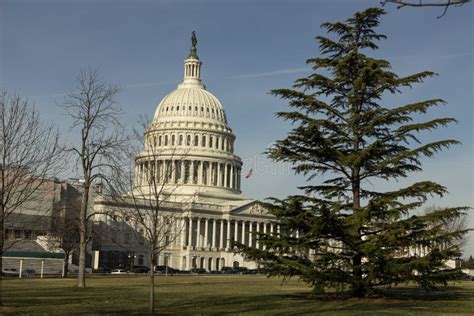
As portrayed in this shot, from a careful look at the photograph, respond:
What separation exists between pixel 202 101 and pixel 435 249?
460 ft

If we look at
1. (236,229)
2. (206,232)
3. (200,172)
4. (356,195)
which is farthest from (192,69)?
(356,195)

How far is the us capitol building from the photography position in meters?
143

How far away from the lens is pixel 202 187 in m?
160

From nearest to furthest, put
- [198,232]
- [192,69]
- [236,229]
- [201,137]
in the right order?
[198,232], [236,229], [201,137], [192,69]

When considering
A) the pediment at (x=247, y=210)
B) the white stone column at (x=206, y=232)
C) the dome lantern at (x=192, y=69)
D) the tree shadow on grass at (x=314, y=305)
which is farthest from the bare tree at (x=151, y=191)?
the dome lantern at (x=192, y=69)

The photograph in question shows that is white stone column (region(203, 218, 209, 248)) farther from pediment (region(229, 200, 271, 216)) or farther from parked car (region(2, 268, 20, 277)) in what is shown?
parked car (region(2, 268, 20, 277))

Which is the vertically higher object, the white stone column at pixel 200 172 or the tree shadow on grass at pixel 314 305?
the white stone column at pixel 200 172

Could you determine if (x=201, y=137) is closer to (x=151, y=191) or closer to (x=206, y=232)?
(x=206, y=232)

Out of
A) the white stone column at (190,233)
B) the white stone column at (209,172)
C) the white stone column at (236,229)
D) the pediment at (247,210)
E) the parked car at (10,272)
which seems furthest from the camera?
the white stone column at (209,172)

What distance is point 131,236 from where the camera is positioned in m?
137

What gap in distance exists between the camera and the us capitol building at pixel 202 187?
14338 cm

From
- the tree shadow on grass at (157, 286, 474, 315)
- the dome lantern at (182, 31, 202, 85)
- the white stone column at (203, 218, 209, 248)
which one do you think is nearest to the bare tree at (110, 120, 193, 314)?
the tree shadow on grass at (157, 286, 474, 315)

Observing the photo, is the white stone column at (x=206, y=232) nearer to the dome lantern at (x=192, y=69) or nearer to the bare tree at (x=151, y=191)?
the bare tree at (x=151, y=191)

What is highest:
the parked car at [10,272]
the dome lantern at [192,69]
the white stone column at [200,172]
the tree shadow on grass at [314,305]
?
the dome lantern at [192,69]
